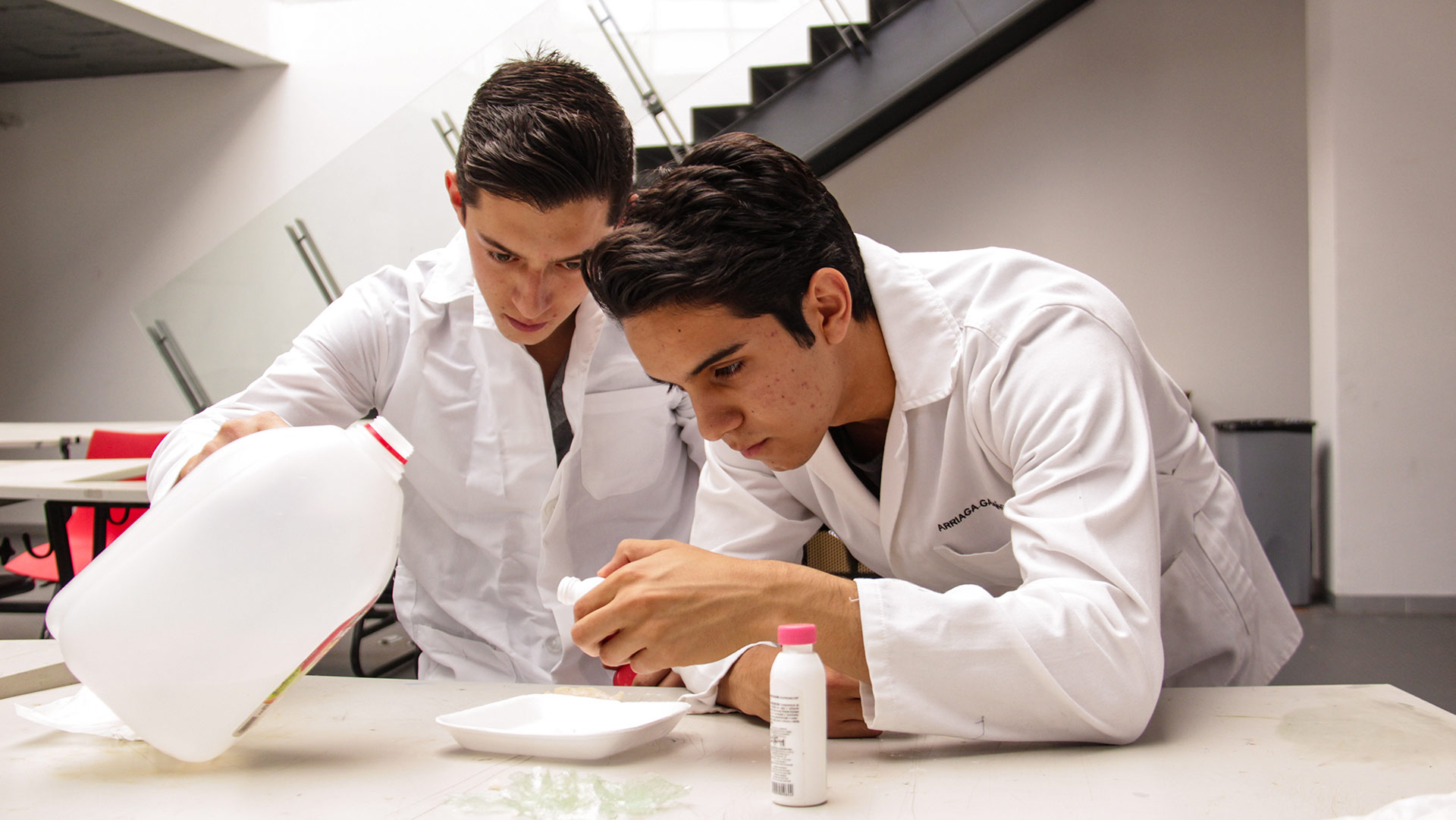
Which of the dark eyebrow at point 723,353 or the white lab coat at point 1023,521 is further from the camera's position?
the dark eyebrow at point 723,353

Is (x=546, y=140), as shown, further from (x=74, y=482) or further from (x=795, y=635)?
(x=74, y=482)

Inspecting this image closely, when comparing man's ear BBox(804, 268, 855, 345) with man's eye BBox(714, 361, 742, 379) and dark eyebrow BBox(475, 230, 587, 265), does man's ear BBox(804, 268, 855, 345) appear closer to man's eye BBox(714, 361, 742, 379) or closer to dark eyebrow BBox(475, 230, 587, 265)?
man's eye BBox(714, 361, 742, 379)

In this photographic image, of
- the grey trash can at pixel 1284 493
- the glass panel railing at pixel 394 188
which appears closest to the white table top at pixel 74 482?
the glass panel railing at pixel 394 188

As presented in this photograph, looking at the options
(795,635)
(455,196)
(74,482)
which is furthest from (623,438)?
(74,482)

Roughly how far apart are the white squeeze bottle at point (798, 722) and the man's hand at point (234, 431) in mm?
605

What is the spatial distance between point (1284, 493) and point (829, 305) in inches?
A: 162

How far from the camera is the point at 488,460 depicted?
64.0 inches

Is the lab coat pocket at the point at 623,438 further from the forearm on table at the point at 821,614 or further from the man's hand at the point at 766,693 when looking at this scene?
the forearm on table at the point at 821,614

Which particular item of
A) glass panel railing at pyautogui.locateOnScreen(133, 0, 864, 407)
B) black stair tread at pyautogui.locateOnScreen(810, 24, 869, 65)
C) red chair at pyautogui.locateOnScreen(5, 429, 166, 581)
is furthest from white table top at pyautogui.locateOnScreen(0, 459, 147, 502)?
black stair tread at pyautogui.locateOnScreen(810, 24, 869, 65)

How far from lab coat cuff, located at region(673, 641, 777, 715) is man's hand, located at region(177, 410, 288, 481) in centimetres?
51

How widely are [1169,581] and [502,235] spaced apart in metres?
1.00

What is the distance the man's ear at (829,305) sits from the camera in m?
1.11

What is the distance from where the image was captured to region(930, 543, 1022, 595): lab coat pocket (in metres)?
1.16

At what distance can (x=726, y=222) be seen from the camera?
1.08m
